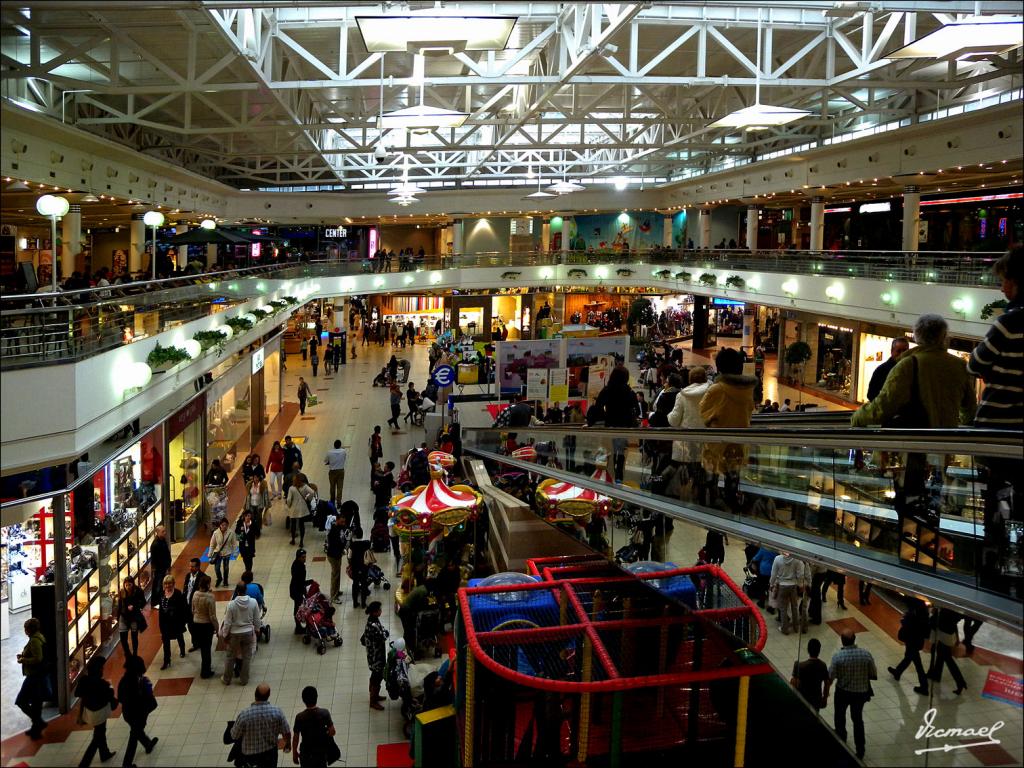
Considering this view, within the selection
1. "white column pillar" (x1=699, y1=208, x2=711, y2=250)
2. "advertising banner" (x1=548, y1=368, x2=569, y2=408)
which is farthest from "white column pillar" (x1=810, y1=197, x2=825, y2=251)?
"advertising banner" (x1=548, y1=368, x2=569, y2=408)

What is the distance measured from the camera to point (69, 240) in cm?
1794

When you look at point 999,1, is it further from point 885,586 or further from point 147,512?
point 147,512

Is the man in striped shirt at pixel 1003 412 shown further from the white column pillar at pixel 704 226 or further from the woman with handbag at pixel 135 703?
the white column pillar at pixel 704 226

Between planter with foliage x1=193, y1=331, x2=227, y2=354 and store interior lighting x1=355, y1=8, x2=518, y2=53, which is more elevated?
store interior lighting x1=355, y1=8, x2=518, y2=53

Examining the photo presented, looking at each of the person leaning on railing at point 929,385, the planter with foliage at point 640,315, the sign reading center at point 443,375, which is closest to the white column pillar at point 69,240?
the sign reading center at point 443,375

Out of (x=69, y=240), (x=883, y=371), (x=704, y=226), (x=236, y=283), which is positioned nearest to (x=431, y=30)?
(x=883, y=371)

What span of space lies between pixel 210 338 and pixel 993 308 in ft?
39.9

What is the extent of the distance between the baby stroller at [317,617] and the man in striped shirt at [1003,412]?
750cm

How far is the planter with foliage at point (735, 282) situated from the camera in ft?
88.8

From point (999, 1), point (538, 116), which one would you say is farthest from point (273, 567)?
point (538, 116)

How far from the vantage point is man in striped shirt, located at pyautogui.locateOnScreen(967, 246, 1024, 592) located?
13.4ft

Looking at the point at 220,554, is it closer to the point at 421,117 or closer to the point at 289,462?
the point at 289,462

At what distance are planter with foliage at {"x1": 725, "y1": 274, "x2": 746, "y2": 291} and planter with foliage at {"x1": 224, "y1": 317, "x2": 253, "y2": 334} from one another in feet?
50.7

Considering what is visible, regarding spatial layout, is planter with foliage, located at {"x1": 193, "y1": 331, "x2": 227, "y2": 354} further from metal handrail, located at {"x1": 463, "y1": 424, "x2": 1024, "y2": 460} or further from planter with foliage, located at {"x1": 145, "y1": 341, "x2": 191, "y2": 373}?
metal handrail, located at {"x1": 463, "y1": 424, "x2": 1024, "y2": 460}
